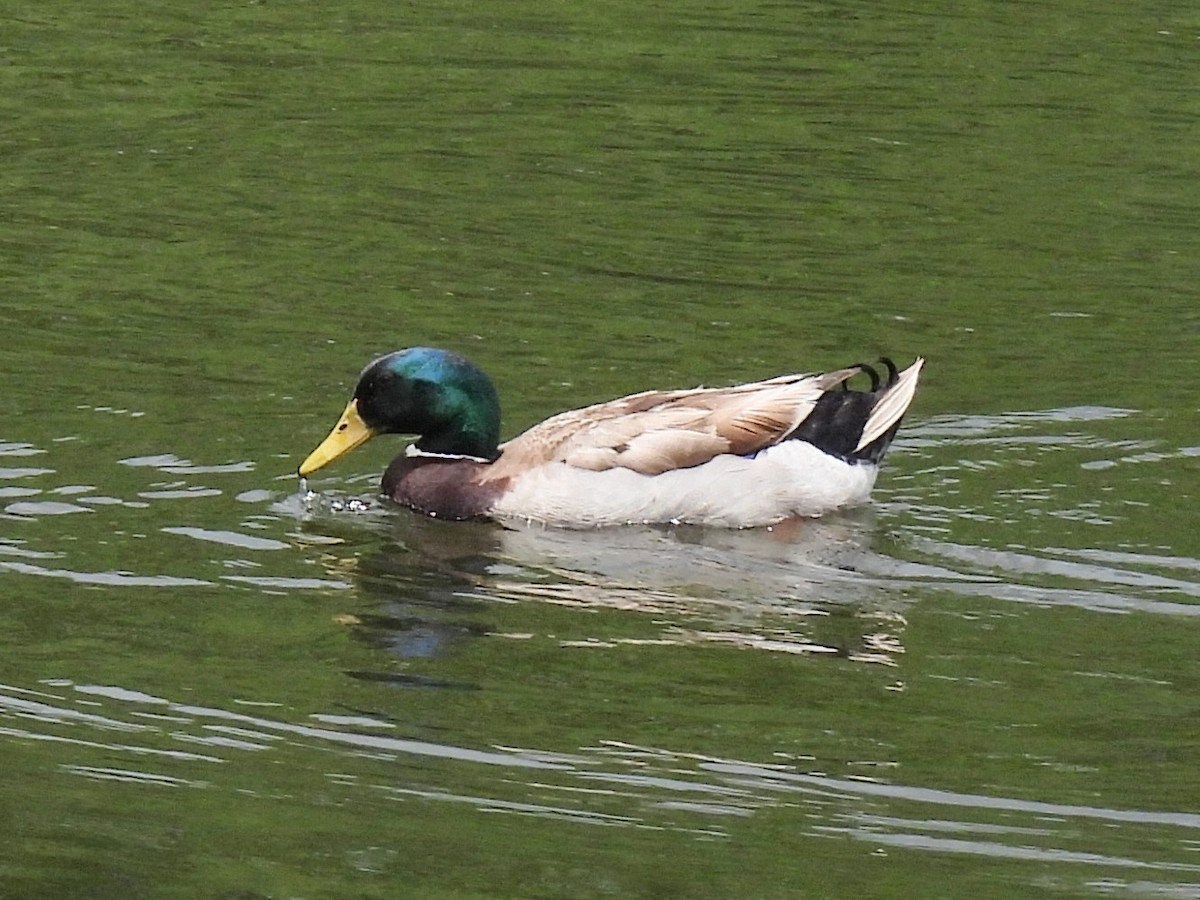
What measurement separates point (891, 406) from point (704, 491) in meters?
1.01

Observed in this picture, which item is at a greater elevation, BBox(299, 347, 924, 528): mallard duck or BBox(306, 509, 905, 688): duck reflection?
BBox(299, 347, 924, 528): mallard duck

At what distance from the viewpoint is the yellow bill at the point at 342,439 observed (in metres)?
12.4

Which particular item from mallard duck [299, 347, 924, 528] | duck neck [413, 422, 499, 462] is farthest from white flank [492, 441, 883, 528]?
duck neck [413, 422, 499, 462]

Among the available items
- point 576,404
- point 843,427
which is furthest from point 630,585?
point 576,404

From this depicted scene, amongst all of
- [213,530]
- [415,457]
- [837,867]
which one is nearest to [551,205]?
[415,457]

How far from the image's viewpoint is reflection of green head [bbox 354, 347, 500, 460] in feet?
41.2

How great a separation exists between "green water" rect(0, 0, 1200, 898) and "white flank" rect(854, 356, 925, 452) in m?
0.33

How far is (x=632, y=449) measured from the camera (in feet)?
39.9

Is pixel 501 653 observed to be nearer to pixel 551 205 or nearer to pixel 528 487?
pixel 528 487

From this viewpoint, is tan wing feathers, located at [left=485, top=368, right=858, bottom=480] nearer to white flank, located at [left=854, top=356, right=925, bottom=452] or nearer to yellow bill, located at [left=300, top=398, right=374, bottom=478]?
white flank, located at [left=854, top=356, right=925, bottom=452]

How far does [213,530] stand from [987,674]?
3599mm

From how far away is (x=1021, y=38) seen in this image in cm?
2303

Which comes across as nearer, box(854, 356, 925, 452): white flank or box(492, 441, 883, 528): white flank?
box(492, 441, 883, 528): white flank

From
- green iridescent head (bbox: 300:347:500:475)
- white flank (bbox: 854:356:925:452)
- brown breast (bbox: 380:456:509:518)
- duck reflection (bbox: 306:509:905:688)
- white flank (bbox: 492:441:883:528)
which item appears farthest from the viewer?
green iridescent head (bbox: 300:347:500:475)
